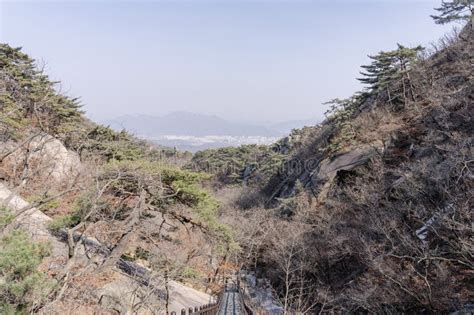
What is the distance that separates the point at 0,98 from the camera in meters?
14.3

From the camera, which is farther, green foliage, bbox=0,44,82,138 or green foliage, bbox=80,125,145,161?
green foliage, bbox=80,125,145,161

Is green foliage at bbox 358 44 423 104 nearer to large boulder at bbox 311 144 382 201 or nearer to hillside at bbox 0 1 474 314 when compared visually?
hillside at bbox 0 1 474 314

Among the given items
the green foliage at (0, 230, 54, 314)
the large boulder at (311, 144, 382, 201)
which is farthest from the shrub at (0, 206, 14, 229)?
the large boulder at (311, 144, 382, 201)

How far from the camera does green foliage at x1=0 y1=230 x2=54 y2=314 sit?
4102 mm

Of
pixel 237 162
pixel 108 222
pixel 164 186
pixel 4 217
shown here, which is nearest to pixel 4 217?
Result: pixel 4 217

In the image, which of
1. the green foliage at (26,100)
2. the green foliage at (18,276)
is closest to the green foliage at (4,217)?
the green foliage at (18,276)

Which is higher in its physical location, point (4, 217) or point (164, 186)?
point (4, 217)

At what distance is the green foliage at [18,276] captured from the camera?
13.5 feet

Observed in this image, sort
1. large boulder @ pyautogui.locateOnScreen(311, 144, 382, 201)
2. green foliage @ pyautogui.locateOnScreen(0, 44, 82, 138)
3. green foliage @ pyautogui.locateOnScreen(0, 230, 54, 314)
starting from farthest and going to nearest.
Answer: large boulder @ pyautogui.locateOnScreen(311, 144, 382, 201) → green foliage @ pyautogui.locateOnScreen(0, 44, 82, 138) → green foliage @ pyautogui.locateOnScreen(0, 230, 54, 314)

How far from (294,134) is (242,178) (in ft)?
43.4

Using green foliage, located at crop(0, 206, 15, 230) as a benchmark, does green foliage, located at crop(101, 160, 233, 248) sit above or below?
below

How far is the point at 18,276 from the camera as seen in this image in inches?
170

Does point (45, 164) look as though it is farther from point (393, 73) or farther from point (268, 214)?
point (393, 73)

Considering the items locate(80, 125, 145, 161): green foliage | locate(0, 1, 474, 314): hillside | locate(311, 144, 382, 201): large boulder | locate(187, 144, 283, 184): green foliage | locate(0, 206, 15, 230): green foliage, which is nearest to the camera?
locate(0, 206, 15, 230): green foliage
